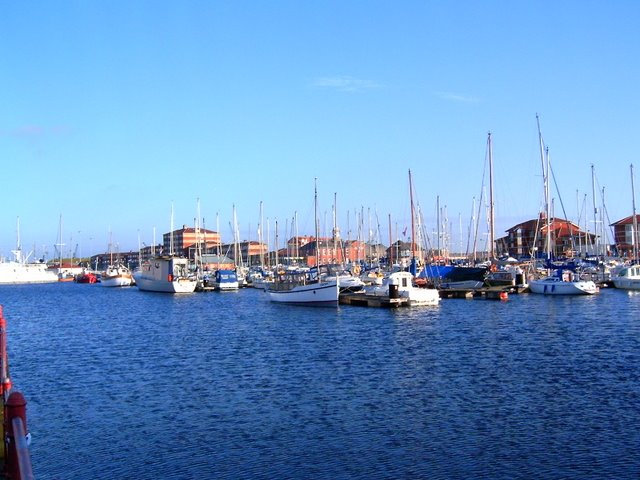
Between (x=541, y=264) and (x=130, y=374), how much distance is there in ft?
281

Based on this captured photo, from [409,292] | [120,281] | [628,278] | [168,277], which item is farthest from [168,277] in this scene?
[628,278]

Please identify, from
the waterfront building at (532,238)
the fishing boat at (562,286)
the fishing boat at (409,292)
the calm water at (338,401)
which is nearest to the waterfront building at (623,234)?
the waterfront building at (532,238)

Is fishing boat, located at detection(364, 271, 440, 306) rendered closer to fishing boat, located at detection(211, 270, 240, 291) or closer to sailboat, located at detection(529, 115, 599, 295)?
sailboat, located at detection(529, 115, 599, 295)

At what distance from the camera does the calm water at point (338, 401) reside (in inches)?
772

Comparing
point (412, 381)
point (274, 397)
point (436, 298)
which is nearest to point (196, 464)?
point (274, 397)

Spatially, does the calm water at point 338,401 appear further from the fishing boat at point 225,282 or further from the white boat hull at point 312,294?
the fishing boat at point 225,282

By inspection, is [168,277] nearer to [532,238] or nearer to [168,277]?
[168,277]

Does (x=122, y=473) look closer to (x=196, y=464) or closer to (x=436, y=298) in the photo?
(x=196, y=464)

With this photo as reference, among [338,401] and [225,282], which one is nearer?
[338,401]

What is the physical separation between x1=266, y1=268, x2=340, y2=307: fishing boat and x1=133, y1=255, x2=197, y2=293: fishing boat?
32.4m

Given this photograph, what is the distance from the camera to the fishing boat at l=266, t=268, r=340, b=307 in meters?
69.1

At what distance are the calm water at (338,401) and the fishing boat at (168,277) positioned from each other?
54.2m

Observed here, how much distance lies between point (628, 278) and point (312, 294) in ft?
146

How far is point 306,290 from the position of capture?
7094cm
